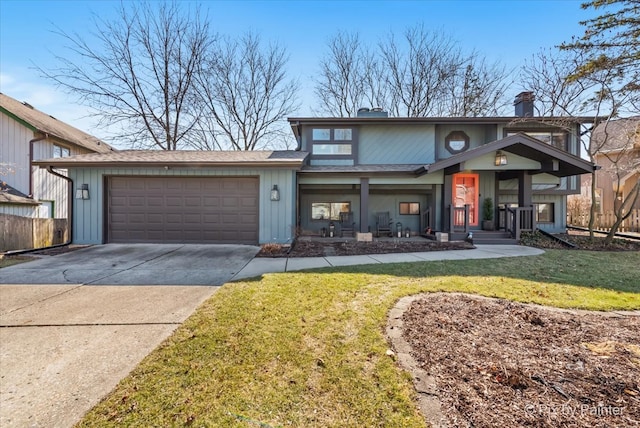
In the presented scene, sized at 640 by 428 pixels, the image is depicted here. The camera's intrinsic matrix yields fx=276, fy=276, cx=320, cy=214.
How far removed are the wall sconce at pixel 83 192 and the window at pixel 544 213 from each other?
17.3 m

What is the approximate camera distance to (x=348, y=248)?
8.62 m

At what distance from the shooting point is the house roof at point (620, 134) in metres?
8.47

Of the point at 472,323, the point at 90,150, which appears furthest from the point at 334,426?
the point at 90,150

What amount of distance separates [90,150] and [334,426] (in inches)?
817

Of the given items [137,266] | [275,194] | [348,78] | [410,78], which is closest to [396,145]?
[275,194]

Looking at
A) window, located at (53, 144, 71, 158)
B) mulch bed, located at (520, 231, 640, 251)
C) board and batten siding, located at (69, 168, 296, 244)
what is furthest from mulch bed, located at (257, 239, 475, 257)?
window, located at (53, 144, 71, 158)

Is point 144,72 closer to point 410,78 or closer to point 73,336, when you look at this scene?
point 410,78

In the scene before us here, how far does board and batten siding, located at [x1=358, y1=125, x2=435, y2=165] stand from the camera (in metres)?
11.8

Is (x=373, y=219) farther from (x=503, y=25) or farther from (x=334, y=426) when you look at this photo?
(x=334, y=426)

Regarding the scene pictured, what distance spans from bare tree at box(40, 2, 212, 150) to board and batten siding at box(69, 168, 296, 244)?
8.84 meters

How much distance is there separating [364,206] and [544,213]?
8200 millimetres

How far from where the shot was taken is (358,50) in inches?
797

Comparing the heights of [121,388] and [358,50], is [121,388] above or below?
below

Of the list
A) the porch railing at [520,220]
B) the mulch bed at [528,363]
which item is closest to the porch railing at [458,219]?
the porch railing at [520,220]
